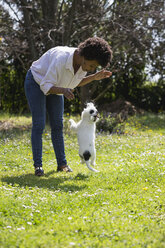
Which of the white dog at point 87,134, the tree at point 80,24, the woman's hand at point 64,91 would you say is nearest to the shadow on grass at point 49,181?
the white dog at point 87,134

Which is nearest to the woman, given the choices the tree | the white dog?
the white dog

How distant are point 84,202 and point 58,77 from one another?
5.64 ft

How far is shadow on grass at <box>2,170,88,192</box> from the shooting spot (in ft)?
13.5

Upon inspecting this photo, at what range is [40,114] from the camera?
4.64 meters

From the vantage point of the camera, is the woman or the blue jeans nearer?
the woman

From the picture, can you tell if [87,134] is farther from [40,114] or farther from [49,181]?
[49,181]

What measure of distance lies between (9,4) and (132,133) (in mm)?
5068

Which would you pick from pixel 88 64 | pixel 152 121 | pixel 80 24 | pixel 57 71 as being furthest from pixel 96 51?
pixel 152 121

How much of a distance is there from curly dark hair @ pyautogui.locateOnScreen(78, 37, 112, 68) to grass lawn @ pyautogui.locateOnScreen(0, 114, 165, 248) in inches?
61.8

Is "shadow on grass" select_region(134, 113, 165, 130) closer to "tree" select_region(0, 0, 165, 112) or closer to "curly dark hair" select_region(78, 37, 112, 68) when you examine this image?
"tree" select_region(0, 0, 165, 112)

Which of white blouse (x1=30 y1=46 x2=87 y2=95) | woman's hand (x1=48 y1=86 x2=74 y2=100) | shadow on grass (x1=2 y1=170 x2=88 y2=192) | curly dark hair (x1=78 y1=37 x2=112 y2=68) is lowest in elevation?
shadow on grass (x1=2 y1=170 x2=88 y2=192)

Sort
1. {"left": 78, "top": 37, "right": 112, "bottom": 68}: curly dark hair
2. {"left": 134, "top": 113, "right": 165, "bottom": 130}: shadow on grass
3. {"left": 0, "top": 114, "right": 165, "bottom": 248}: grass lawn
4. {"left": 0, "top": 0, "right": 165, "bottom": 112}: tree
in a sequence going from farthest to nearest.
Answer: {"left": 134, "top": 113, "right": 165, "bottom": 130}: shadow on grass < {"left": 0, "top": 0, "right": 165, "bottom": 112}: tree < {"left": 78, "top": 37, "right": 112, "bottom": 68}: curly dark hair < {"left": 0, "top": 114, "right": 165, "bottom": 248}: grass lawn

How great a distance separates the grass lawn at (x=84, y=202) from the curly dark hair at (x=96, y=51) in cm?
157

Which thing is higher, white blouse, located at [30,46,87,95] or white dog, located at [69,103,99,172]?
white blouse, located at [30,46,87,95]
